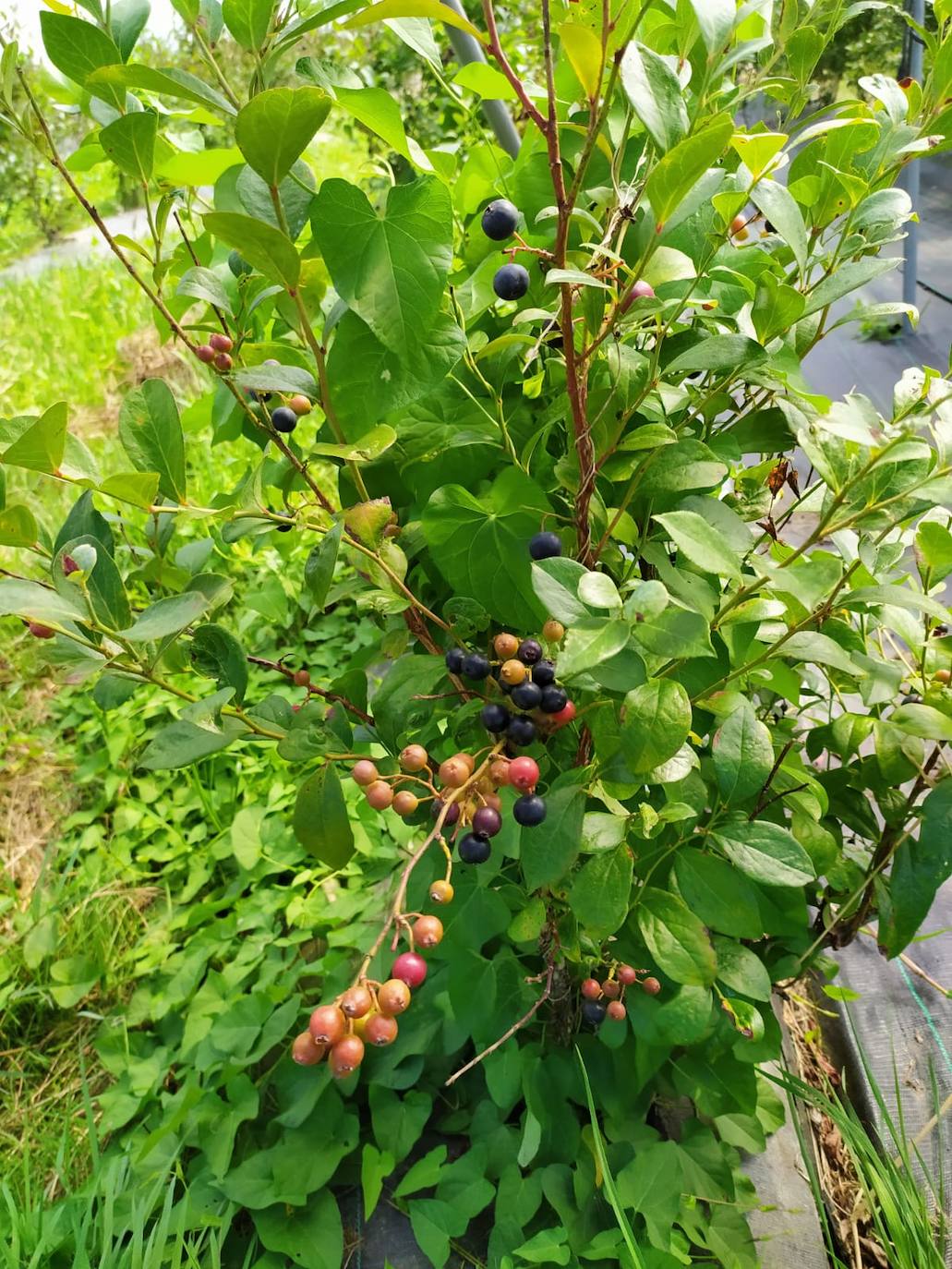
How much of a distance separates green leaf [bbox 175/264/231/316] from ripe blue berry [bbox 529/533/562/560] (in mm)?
276

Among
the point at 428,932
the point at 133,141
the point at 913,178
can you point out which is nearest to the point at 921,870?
the point at 428,932

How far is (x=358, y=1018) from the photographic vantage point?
439 millimetres

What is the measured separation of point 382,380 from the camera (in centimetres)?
54

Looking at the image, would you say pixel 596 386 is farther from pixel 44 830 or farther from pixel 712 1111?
pixel 44 830

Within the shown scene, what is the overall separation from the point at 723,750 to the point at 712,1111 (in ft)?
1.55

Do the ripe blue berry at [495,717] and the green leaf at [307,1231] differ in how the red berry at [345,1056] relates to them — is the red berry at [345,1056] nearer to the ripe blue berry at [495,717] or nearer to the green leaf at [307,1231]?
the ripe blue berry at [495,717]

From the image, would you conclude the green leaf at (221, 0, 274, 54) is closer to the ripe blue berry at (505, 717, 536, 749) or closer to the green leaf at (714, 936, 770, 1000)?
the ripe blue berry at (505, 717, 536, 749)

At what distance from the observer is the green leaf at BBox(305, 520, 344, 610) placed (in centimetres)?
51

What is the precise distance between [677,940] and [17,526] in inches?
22.0

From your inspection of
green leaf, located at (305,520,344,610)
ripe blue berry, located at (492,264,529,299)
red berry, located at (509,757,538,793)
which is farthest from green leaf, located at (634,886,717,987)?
ripe blue berry, located at (492,264,529,299)

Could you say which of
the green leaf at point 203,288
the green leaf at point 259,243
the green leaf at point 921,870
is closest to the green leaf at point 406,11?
the green leaf at point 259,243

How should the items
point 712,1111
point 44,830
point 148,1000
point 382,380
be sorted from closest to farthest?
1. point 382,380
2. point 712,1111
3. point 148,1000
4. point 44,830

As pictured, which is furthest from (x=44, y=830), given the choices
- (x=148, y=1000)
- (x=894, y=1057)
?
(x=894, y=1057)

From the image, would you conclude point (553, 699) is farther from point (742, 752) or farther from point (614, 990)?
point (614, 990)
